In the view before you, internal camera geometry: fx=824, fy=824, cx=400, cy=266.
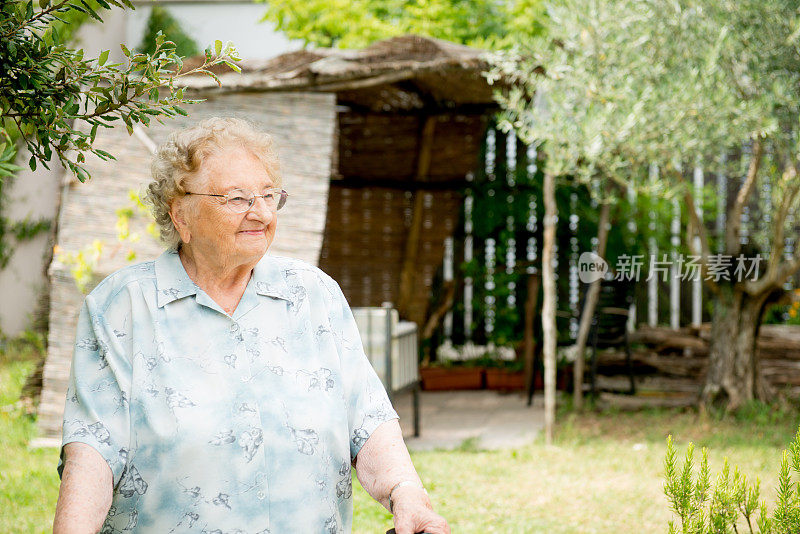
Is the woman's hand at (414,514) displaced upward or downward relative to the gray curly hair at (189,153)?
downward

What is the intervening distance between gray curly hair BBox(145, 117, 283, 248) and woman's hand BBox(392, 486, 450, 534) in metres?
0.88

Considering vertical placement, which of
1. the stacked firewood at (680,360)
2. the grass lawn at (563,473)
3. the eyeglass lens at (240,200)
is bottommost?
the grass lawn at (563,473)

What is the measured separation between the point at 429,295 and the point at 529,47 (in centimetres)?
377

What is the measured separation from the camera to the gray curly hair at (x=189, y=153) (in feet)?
6.88

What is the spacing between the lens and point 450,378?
27.6 ft

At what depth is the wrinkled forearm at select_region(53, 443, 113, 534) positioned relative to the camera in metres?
1.72

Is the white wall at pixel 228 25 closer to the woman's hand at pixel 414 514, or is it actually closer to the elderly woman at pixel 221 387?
the elderly woman at pixel 221 387

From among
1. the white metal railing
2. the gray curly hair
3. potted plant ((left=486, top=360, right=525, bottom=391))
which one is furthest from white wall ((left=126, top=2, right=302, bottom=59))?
the gray curly hair

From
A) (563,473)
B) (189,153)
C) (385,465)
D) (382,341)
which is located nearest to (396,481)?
(385,465)

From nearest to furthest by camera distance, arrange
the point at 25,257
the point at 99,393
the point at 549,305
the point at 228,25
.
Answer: the point at 99,393 → the point at 549,305 → the point at 25,257 → the point at 228,25

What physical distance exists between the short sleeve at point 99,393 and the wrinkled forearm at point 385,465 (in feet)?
1.89

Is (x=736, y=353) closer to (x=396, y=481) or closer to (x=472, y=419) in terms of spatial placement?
(x=472, y=419)

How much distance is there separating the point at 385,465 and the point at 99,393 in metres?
0.69

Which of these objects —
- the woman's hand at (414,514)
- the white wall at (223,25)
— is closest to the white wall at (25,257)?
the white wall at (223,25)
